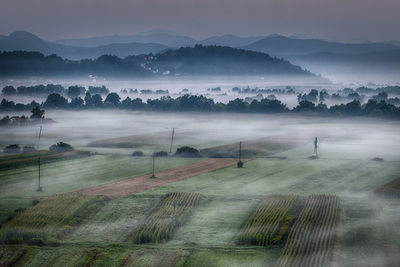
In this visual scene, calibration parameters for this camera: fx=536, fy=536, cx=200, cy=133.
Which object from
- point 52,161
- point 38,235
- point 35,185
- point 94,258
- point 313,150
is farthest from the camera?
point 313,150

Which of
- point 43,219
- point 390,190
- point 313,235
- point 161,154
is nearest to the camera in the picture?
point 313,235

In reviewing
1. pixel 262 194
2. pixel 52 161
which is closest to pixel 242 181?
pixel 262 194

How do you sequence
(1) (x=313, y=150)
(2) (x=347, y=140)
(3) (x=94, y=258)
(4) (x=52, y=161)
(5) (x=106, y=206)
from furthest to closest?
(2) (x=347, y=140)
(1) (x=313, y=150)
(4) (x=52, y=161)
(5) (x=106, y=206)
(3) (x=94, y=258)

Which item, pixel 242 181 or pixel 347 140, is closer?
pixel 242 181

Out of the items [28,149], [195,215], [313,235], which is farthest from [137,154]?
[313,235]

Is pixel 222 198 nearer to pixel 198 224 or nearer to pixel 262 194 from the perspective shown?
pixel 262 194

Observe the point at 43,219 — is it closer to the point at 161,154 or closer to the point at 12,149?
the point at 161,154
